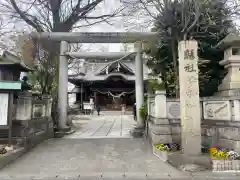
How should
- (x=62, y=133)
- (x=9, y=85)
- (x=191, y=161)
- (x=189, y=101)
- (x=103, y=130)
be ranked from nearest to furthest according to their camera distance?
(x=191, y=161) → (x=189, y=101) → (x=9, y=85) → (x=62, y=133) → (x=103, y=130)

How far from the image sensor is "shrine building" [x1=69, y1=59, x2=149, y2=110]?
2803 centimetres

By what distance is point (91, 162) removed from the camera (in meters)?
5.77

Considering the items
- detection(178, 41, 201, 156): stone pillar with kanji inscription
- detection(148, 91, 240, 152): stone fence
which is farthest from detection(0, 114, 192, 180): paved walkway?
detection(148, 91, 240, 152): stone fence

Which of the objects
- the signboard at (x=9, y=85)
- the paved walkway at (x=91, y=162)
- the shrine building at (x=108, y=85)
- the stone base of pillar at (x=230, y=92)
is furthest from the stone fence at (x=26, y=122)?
the shrine building at (x=108, y=85)

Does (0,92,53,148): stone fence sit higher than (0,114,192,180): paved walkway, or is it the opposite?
(0,92,53,148): stone fence

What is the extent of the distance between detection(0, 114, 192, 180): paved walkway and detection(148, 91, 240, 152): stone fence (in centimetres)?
98

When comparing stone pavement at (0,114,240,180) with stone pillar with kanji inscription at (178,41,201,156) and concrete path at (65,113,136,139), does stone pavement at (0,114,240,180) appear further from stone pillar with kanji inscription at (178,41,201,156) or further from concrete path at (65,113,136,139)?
concrete path at (65,113,136,139)

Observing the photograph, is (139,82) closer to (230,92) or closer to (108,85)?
(230,92)

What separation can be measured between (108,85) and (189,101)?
24.4 metres

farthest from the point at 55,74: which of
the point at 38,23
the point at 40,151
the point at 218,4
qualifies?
the point at 218,4

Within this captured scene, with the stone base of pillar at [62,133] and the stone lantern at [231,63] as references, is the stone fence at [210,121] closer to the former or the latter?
the stone lantern at [231,63]

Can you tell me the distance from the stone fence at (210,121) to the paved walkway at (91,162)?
3.21 ft

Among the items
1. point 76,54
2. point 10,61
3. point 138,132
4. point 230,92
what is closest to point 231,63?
point 230,92

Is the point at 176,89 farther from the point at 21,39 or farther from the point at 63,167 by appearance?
the point at 21,39
